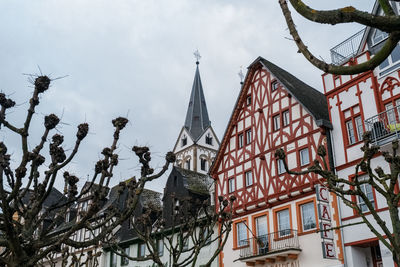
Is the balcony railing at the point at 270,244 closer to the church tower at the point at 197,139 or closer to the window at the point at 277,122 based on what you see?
the window at the point at 277,122

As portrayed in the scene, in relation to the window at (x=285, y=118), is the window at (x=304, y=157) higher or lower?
lower

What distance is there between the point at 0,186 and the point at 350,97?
18518mm

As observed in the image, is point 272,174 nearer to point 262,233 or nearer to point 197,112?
point 262,233

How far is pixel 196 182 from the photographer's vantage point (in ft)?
119

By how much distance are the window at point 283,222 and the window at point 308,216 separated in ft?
3.31

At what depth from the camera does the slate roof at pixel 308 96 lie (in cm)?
2436

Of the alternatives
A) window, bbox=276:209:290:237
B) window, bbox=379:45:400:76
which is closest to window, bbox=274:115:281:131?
window, bbox=276:209:290:237

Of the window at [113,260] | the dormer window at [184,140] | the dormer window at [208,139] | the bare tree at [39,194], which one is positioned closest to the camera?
the bare tree at [39,194]

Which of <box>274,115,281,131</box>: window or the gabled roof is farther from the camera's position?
<box>274,115,281,131</box>: window

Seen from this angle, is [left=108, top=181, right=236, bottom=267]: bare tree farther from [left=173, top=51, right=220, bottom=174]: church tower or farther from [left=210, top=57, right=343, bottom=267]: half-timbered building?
[left=173, top=51, right=220, bottom=174]: church tower

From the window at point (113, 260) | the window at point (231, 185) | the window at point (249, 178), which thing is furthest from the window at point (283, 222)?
the window at point (113, 260)

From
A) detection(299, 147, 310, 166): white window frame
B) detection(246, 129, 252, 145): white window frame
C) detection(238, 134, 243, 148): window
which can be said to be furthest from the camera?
detection(238, 134, 243, 148): window

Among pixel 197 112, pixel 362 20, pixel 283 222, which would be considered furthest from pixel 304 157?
pixel 197 112

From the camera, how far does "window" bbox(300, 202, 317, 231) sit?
2325 cm
